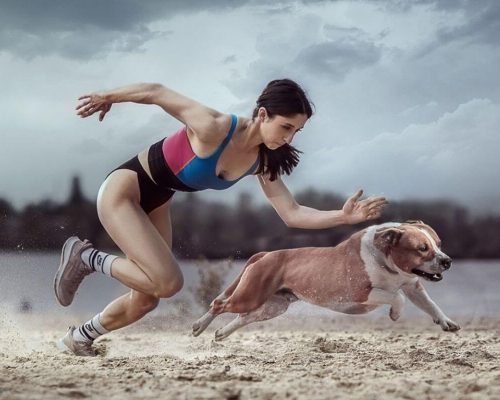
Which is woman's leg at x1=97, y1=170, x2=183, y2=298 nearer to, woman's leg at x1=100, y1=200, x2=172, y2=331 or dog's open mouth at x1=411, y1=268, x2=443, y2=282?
woman's leg at x1=100, y1=200, x2=172, y2=331

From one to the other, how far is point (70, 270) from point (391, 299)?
233cm

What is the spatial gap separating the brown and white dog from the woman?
A: 2.14 feet

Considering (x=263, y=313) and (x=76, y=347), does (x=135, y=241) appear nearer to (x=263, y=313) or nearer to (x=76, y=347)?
(x=76, y=347)

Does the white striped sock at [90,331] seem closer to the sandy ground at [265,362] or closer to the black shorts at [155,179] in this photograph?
the sandy ground at [265,362]

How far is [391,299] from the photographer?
570 centimetres

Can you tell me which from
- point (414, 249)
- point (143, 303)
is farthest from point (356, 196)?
point (143, 303)

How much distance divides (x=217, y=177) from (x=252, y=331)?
3212 mm

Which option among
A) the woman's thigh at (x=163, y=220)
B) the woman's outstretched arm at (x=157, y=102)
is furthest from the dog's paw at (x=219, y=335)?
the woman's outstretched arm at (x=157, y=102)

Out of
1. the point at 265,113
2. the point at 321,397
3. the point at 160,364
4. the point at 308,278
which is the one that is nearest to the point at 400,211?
the point at 308,278

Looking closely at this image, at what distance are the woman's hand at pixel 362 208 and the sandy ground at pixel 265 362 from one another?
95 cm

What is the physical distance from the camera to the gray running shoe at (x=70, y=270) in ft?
18.2

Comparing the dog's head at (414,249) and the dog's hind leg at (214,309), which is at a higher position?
the dog's head at (414,249)

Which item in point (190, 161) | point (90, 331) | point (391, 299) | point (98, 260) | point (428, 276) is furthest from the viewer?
point (391, 299)

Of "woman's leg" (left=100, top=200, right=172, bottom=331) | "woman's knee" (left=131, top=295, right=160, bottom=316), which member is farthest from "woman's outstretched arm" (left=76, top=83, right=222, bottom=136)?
"woman's knee" (left=131, top=295, right=160, bottom=316)
